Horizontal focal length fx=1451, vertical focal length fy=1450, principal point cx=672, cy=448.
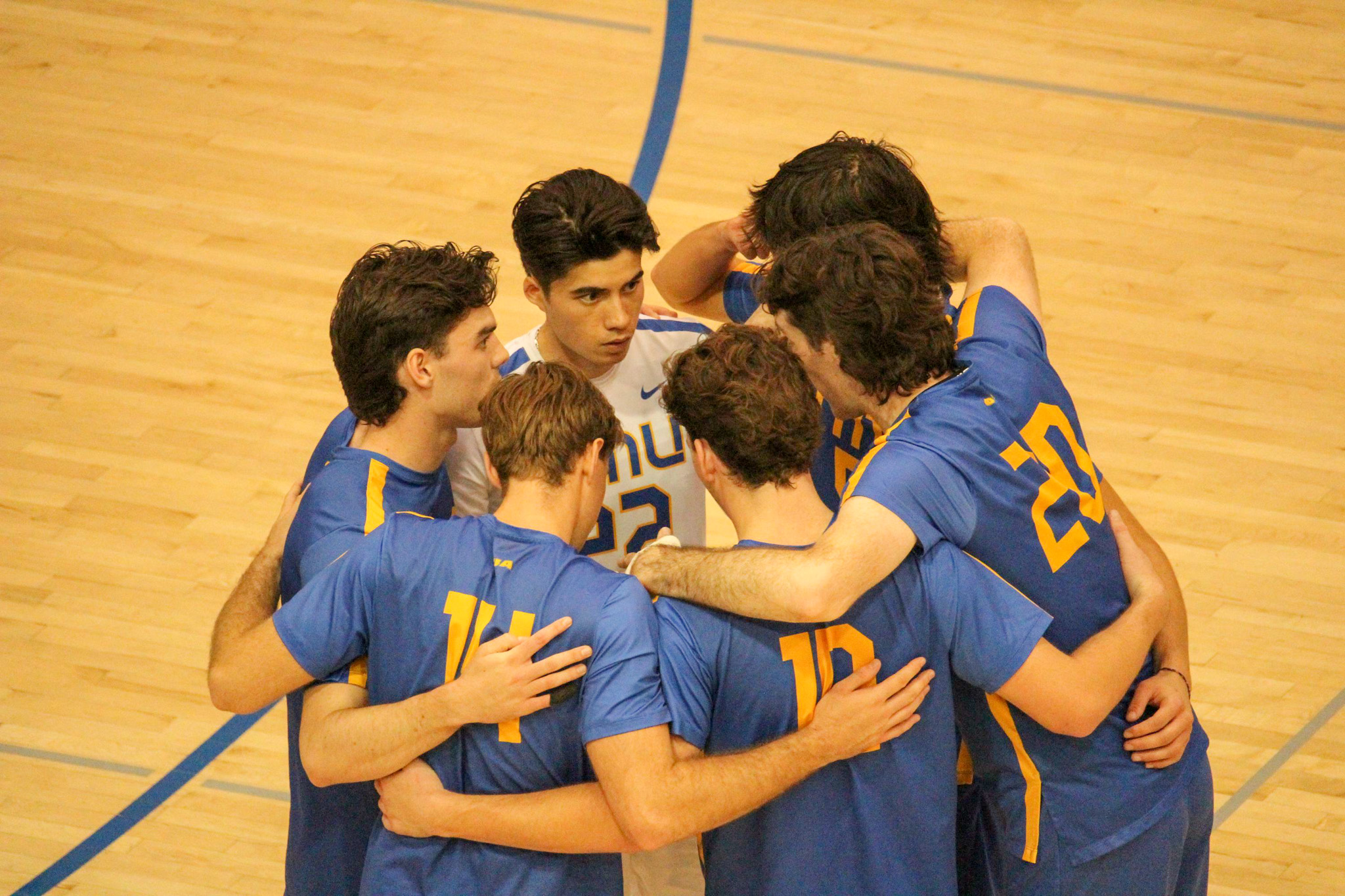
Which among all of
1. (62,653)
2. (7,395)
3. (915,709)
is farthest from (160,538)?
(915,709)

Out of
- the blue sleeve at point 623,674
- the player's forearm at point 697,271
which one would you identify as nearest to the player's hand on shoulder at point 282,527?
the blue sleeve at point 623,674

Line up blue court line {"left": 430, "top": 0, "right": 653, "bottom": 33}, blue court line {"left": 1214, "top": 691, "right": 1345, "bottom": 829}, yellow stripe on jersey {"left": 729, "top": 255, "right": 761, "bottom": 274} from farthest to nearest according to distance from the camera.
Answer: blue court line {"left": 430, "top": 0, "right": 653, "bottom": 33}, blue court line {"left": 1214, "top": 691, "right": 1345, "bottom": 829}, yellow stripe on jersey {"left": 729, "top": 255, "right": 761, "bottom": 274}

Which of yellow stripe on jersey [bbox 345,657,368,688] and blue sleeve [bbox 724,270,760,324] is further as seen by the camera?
blue sleeve [bbox 724,270,760,324]

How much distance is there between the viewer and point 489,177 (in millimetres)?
8047

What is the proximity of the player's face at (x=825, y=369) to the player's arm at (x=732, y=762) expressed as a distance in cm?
64

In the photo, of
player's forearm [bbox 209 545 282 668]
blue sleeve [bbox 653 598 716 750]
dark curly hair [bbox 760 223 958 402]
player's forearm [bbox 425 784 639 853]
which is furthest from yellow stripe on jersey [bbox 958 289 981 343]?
player's forearm [bbox 209 545 282 668]

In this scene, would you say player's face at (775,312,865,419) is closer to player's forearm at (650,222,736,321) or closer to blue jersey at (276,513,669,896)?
blue jersey at (276,513,669,896)

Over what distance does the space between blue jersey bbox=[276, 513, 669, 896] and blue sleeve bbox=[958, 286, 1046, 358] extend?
43.6 inches

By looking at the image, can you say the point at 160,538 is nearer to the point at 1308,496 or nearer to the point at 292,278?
the point at 292,278

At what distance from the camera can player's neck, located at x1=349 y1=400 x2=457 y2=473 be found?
3623mm

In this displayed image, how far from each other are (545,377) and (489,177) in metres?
5.08

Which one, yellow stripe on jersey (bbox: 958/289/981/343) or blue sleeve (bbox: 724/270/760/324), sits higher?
yellow stripe on jersey (bbox: 958/289/981/343)

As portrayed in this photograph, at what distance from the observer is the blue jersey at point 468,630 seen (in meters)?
3.03

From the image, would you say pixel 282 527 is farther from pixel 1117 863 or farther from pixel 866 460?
pixel 1117 863
